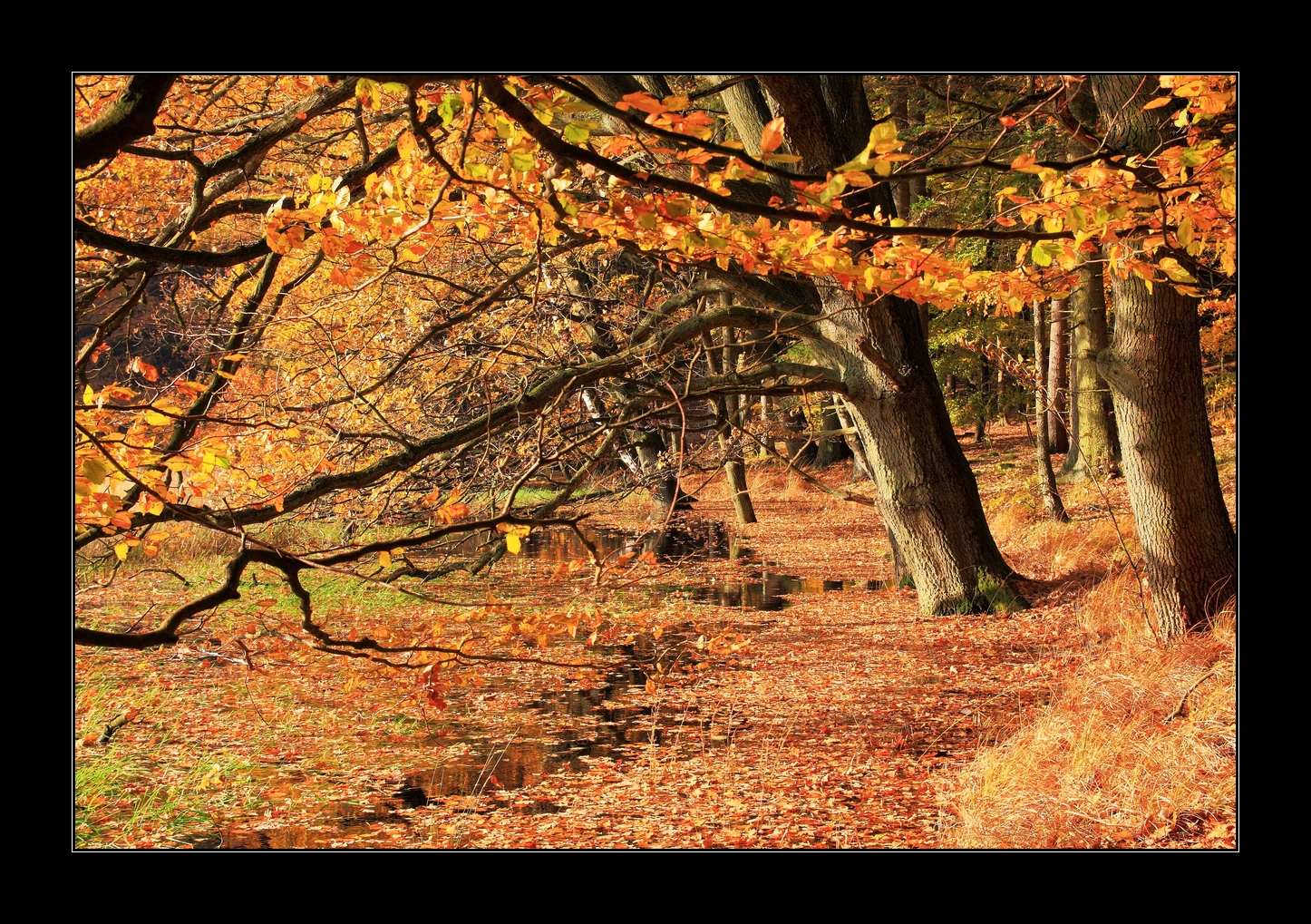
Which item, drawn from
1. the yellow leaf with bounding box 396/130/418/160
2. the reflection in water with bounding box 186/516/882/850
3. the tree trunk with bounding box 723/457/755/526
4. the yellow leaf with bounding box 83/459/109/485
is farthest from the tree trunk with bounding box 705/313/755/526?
the yellow leaf with bounding box 83/459/109/485

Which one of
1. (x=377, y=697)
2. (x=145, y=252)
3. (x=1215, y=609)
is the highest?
(x=145, y=252)

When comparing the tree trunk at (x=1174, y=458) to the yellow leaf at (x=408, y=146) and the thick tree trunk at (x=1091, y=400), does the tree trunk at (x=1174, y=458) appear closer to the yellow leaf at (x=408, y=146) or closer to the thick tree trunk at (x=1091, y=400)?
the yellow leaf at (x=408, y=146)

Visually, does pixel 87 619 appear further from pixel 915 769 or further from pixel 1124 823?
pixel 1124 823

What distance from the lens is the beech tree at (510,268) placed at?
3383 millimetres

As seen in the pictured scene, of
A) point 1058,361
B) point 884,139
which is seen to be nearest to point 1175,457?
point 884,139

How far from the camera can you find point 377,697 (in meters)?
7.99

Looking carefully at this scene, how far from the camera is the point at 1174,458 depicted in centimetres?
689

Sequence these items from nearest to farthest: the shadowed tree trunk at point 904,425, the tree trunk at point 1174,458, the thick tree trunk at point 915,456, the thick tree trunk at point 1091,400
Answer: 1. the tree trunk at point 1174,458
2. the shadowed tree trunk at point 904,425
3. the thick tree trunk at point 915,456
4. the thick tree trunk at point 1091,400

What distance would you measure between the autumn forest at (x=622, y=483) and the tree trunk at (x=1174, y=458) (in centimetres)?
2

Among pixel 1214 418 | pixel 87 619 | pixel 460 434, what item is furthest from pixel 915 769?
pixel 1214 418

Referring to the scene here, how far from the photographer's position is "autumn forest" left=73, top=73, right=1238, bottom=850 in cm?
376

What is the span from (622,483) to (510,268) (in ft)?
8.99

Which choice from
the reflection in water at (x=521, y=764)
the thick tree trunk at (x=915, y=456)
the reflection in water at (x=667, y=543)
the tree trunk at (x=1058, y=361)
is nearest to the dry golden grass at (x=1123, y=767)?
the reflection in water at (x=521, y=764)

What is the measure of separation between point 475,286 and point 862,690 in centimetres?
521
